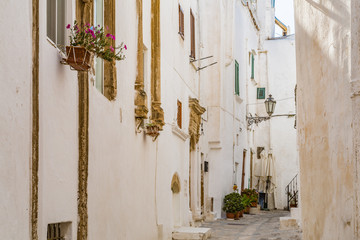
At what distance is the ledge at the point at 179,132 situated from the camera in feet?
51.5

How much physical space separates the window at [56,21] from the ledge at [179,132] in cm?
843

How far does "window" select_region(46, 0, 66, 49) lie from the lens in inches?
275

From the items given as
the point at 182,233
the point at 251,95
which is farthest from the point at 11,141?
the point at 251,95

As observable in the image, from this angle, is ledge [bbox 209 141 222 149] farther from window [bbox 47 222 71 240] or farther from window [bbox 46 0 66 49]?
window [bbox 46 0 66 49]

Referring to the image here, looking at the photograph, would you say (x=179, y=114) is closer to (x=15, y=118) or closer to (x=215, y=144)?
(x=215, y=144)

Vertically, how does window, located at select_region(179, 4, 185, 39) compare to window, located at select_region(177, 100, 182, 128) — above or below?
above

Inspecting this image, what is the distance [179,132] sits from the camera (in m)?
16.3

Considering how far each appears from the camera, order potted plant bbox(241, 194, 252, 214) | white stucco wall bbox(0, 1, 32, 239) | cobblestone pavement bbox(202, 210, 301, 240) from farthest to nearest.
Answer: potted plant bbox(241, 194, 252, 214) → cobblestone pavement bbox(202, 210, 301, 240) → white stucco wall bbox(0, 1, 32, 239)

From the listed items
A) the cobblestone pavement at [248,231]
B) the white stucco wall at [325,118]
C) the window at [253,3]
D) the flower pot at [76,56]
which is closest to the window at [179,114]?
the cobblestone pavement at [248,231]

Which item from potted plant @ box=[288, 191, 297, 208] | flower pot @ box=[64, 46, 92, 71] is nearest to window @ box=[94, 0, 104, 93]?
flower pot @ box=[64, 46, 92, 71]

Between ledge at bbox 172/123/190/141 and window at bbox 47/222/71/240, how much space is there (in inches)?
328

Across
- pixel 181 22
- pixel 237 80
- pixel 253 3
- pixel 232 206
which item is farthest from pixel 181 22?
pixel 253 3

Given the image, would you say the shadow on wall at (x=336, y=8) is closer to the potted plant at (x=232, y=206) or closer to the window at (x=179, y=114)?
the window at (x=179, y=114)

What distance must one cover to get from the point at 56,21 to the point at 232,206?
16.2 metres
